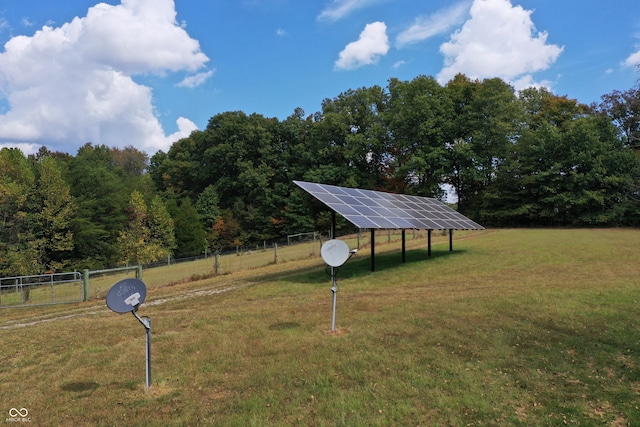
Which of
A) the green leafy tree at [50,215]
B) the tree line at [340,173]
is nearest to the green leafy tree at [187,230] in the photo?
the tree line at [340,173]

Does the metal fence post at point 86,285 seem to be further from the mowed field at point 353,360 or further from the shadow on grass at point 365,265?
the shadow on grass at point 365,265

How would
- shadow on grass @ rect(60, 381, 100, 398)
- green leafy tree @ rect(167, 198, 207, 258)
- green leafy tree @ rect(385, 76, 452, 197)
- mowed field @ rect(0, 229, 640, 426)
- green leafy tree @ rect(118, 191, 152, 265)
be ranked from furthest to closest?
green leafy tree @ rect(167, 198, 207, 258)
green leafy tree @ rect(385, 76, 452, 197)
green leafy tree @ rect(118, 191, 152, 265)
shadow on grass @ rect(60, 381, 100, 398)
mowed field @ rect(0, 229, 640, 426)

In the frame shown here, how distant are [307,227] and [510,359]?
4830cm

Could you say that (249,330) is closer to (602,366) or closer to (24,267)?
(602,366)

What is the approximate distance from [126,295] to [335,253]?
4.62m

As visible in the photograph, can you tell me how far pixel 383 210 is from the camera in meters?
19.1

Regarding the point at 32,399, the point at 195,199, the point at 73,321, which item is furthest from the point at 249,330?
the point at 195,199

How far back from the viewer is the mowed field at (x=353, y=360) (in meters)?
5.27

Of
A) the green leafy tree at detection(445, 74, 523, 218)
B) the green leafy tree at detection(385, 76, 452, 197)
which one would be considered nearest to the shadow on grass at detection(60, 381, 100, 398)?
the green leafy tree at detection(385, 76, 452, 197)

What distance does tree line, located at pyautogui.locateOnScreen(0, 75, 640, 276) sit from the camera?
133 ft

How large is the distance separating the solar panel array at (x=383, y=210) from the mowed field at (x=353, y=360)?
11.9 ft

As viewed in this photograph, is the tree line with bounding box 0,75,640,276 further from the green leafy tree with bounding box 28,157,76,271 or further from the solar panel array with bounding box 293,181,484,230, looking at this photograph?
the solar panel array with bounding box 293,181,484,230

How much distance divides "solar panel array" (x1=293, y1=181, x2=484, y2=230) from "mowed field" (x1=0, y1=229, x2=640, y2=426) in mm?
3620

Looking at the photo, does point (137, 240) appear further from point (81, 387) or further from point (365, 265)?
point (81, 387)
